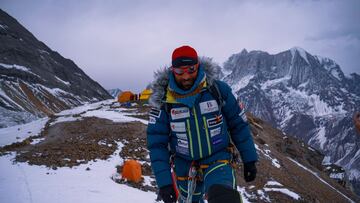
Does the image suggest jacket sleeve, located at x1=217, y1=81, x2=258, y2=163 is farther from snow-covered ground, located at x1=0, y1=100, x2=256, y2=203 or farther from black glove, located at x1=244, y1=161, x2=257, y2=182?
snow-covered ground, located at x1=0, y1=100, x2=256, y2=203

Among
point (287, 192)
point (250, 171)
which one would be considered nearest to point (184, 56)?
point (250, 171)

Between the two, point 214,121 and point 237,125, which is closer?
point 214,121

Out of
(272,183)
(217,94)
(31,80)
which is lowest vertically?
(272,183)

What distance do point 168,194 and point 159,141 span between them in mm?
891

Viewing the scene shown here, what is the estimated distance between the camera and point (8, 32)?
130000 mm

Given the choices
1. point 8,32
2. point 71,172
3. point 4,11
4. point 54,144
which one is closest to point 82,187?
point 71,172

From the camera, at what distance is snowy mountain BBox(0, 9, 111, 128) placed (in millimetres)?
79250

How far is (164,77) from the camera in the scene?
18.8 ft

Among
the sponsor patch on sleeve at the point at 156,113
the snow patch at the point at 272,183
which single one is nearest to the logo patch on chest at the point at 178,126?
the sponsor patch on sleeve at the point at 156,113

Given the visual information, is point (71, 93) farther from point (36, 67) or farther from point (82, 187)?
point (82, 187)

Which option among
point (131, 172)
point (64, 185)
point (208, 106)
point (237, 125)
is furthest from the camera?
point (131, 172)

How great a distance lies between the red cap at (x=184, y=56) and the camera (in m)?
5.36

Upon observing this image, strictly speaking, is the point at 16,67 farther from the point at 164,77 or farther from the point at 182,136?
Result: the point at 182,136

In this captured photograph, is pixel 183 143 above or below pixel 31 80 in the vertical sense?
below
